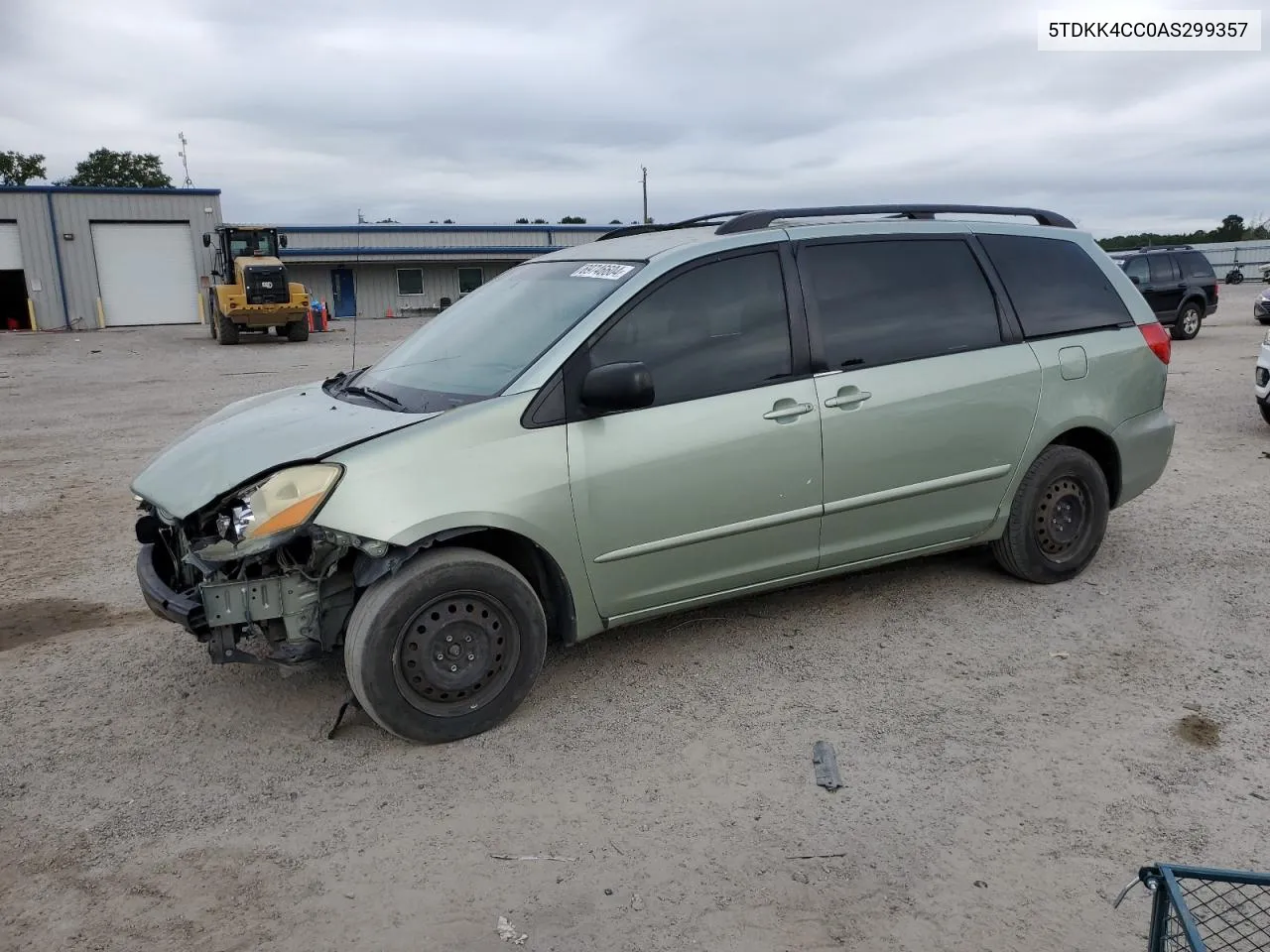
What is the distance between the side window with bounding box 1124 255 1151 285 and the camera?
719 inches

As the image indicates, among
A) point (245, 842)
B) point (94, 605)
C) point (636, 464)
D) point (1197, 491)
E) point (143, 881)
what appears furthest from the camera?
point (1197, 491)

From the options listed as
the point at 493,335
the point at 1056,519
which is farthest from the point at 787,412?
the point at 1056,519

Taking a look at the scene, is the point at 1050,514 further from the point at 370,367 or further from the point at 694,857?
the point at 370,367

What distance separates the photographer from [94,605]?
5.16 meters

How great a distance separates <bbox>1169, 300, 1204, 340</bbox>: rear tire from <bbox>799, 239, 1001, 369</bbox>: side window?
1637cm

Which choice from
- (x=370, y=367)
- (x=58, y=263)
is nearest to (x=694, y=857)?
(x=370, y=367)

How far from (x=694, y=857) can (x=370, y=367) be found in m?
2.94

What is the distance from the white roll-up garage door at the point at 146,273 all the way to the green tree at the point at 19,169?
3216 centimetres

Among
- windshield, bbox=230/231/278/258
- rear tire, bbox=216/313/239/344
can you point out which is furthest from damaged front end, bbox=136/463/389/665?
windshield, bbox=230/231/278/258

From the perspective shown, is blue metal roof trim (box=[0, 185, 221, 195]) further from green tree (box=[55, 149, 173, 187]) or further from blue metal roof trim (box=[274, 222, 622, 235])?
green tree (box=[55, 149, 173, 187])

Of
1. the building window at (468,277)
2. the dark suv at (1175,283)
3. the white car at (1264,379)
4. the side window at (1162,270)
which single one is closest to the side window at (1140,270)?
the dark suv at (1175,283)

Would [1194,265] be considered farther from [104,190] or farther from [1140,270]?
[104,190]

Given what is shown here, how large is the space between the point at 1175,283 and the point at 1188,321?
2.74 feet

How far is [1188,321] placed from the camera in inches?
736
